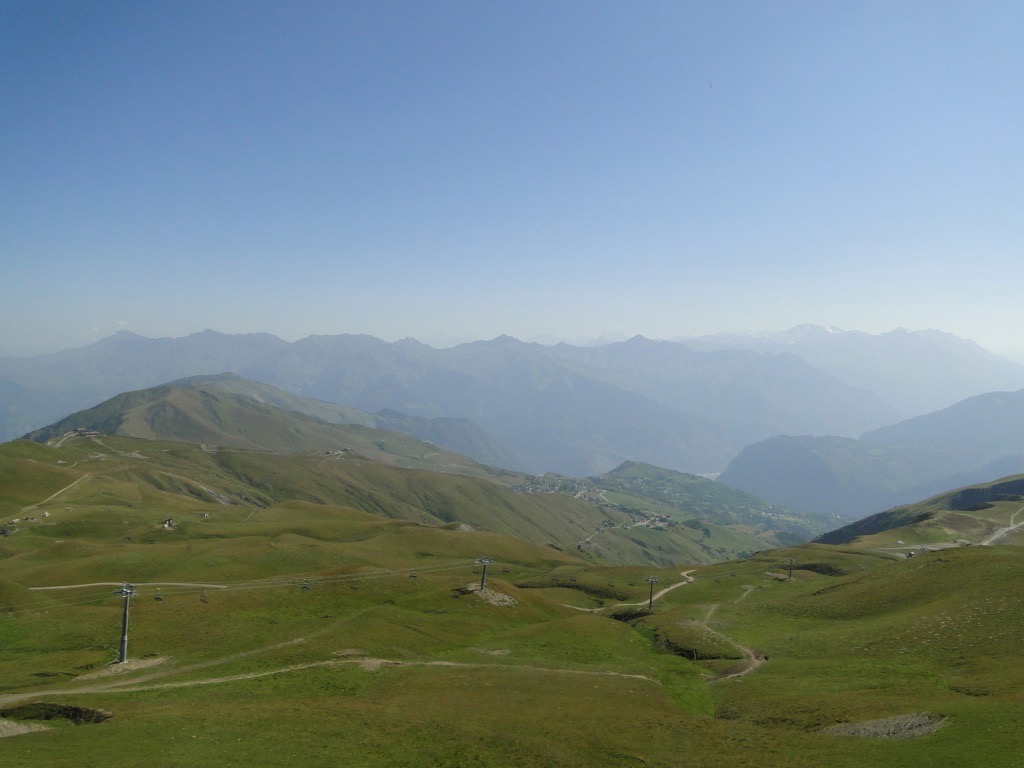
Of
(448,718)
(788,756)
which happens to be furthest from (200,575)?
(788,756)

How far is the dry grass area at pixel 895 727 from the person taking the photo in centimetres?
3888

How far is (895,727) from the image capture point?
39.9 meters

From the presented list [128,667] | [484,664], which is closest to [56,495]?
[128,667]

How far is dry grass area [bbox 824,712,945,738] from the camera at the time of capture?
38875 mm

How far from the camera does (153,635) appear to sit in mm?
64812

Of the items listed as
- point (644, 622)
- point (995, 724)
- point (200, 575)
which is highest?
point (995, 724)

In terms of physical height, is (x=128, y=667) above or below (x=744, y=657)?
above

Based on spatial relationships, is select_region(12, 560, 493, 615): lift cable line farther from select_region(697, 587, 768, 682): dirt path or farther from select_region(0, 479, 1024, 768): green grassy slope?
select_region(697, 587, 768, 682): dirt path

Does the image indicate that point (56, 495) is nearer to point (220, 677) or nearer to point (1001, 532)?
point (220, 677)

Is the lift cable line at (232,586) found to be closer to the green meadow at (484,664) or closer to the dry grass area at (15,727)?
the green meadow at (484,664)

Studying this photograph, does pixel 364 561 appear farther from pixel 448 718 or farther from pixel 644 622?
pixel 448 718

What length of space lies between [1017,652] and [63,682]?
292 ft

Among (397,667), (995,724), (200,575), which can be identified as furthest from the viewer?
(200,575)

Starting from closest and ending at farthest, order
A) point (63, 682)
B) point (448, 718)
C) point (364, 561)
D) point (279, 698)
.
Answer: point (448, 718)
point (279, 698)
point (63, 682)
point (364, 561)
